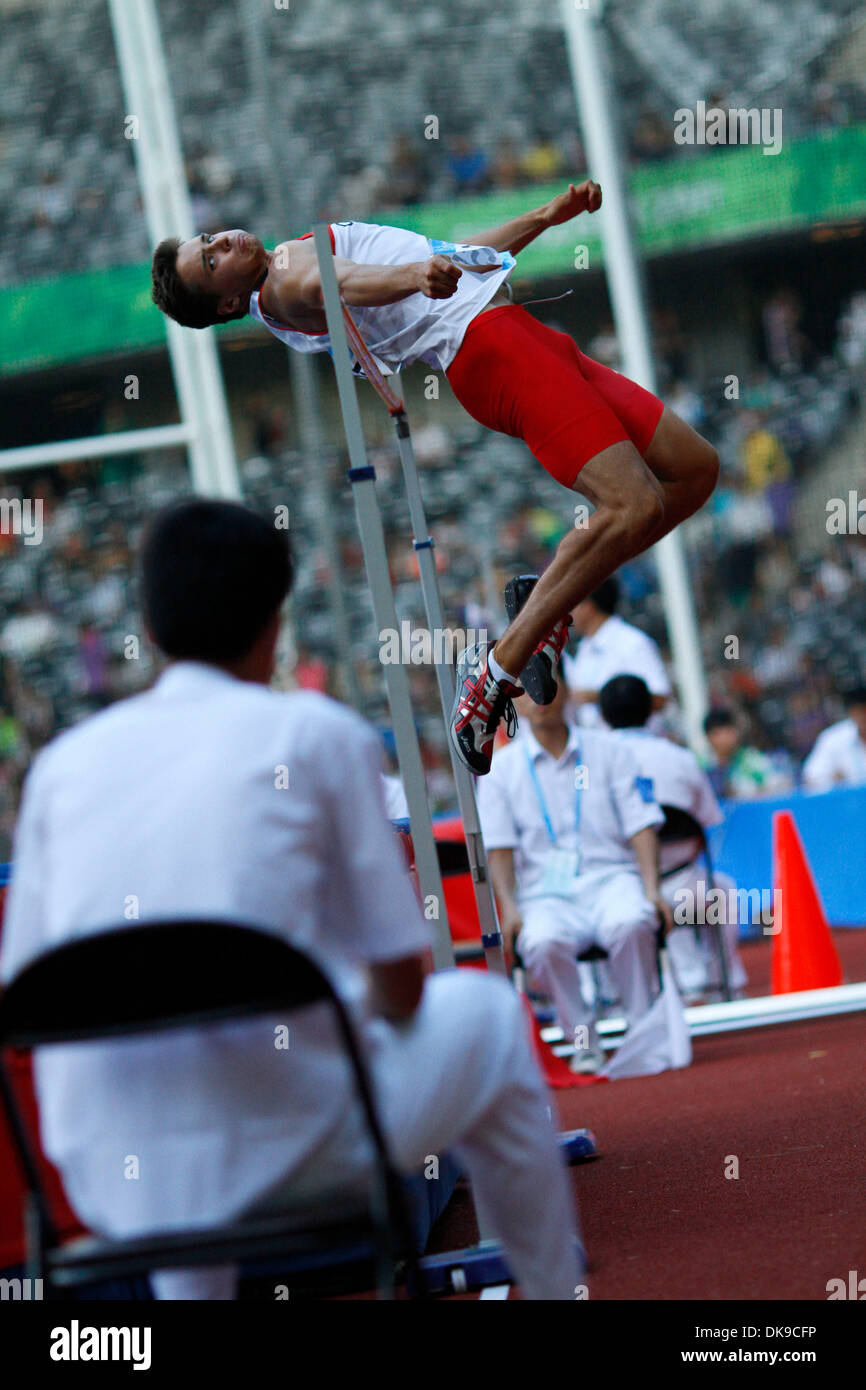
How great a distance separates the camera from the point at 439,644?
3.52m

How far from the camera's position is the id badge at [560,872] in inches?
226

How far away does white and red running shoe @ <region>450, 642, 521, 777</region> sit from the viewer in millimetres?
3543

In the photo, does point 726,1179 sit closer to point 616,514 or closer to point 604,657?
point 616,514

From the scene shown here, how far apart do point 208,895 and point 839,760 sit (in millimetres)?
9017

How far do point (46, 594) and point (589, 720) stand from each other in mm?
6431

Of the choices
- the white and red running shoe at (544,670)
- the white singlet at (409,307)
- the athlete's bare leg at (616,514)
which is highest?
the white singlet at (409,307)

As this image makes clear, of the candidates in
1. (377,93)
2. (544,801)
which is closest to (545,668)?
(544,801)

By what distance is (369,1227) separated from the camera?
1689 mm

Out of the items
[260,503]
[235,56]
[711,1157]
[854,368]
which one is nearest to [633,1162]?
[711,1157]

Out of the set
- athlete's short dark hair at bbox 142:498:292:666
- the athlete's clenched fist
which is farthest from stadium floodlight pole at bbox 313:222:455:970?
athlete's short dark hair at bbox 142:498:292:666

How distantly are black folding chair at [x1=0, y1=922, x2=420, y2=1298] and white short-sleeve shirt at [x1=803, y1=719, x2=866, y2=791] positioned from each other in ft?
28.7

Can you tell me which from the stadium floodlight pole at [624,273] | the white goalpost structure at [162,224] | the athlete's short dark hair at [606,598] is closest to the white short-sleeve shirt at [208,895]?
the athlete's short dark hair at [606,598]

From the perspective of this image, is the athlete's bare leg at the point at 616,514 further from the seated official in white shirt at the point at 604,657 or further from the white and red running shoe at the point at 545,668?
the seated official in white shirt at the point at 604,657

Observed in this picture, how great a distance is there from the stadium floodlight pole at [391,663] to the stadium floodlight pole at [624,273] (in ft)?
27.4
